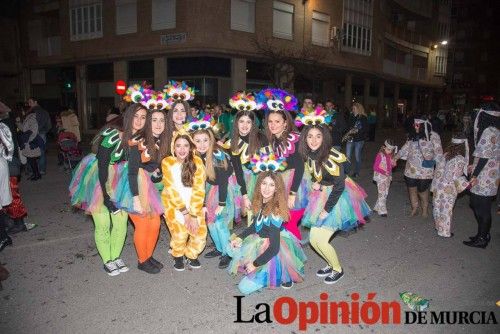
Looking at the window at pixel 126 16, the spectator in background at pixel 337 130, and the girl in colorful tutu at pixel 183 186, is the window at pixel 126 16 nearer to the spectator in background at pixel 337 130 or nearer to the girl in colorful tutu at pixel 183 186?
the spectator in background at pixel 337 130

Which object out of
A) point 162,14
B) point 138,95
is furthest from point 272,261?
point 162,14

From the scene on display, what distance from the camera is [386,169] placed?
7148 millimetres

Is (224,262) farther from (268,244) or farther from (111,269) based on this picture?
(111,269)

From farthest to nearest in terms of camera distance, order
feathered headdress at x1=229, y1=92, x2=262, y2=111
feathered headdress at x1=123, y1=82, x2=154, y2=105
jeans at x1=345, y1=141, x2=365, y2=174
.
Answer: jeans at x1=345, y1=141, x2=365, y2=174
feathered headdress at x1=229, y1=92, x2=262, y2=111
feathered headdress at x1=123, y1=82, x2=154, y2=105

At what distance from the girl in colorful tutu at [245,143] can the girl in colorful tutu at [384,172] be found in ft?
10.9

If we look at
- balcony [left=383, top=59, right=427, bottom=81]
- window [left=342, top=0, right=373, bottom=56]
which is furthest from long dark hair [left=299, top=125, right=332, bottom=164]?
balcony [left=383, top=59, right=427, bottom=81]

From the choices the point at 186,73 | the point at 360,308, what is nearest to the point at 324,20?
the point at 186,73

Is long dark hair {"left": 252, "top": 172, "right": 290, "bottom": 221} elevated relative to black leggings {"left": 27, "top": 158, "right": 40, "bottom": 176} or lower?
elevated

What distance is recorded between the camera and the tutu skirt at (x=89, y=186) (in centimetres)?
427

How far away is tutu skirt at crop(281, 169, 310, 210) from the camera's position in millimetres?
4543

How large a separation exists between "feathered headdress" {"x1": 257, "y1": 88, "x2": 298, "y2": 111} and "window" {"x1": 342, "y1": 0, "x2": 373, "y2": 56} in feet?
73.7

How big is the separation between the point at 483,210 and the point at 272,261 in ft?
11.5

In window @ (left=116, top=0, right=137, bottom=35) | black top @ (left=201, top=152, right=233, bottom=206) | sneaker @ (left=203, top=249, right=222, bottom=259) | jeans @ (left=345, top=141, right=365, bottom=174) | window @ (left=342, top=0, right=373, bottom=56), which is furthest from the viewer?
window @ (left=342, top=0, right=373, bottom=56)

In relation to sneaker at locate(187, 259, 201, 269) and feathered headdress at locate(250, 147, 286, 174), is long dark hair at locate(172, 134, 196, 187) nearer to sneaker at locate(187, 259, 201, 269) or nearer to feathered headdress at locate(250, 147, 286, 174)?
feathered headdress at locate(250, 147, 286, 174)
